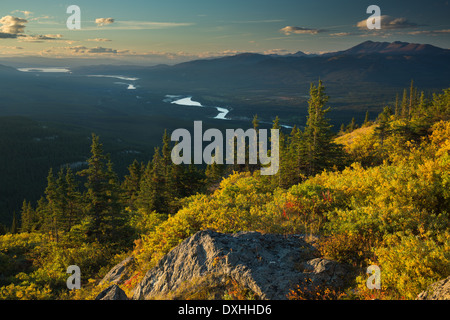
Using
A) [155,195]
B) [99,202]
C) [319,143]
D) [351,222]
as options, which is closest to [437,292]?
[351,222]

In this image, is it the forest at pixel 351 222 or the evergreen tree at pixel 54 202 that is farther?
the evergreen tree at pixel 54 202

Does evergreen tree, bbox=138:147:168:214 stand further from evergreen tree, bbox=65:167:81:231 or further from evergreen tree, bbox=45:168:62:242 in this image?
evergreen tree, bbox=45:168:62:242

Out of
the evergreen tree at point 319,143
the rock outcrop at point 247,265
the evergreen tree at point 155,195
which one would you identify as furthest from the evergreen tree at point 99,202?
the rock outcrop at point 247,265

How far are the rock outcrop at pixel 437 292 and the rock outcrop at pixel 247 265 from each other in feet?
4.69

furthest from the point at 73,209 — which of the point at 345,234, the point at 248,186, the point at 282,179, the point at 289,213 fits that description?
the point at 345,234

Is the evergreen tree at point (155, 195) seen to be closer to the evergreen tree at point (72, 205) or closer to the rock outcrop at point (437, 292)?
the evergreen tree at point (72, 205)

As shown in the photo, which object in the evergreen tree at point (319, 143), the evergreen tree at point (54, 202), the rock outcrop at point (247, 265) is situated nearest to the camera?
the rock outcrop at point (247, 265)

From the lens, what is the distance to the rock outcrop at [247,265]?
5504mm

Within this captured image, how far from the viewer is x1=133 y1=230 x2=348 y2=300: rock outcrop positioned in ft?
18.1

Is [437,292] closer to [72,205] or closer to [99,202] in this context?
[99,202]

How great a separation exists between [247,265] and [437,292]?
10.8ft

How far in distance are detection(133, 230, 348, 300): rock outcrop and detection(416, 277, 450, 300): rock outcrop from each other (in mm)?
1429

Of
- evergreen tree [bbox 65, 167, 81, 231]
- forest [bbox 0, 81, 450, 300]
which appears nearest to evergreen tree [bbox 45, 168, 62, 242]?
evergreen tree [bbox 65, 167, 81, 231]
